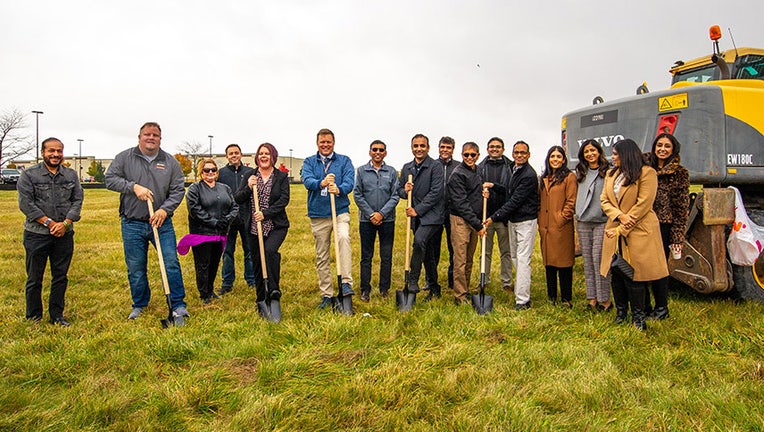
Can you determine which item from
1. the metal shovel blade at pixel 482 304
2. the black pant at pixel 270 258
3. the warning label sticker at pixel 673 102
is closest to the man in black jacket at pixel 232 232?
the black pant at pixel 270 258

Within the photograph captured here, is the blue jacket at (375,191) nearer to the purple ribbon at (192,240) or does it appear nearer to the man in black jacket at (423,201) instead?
the man in black jacket at (423,201)

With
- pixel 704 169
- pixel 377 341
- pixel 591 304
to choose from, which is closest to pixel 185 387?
pixel 377 341

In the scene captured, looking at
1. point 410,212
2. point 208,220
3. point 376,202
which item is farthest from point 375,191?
point 208,220

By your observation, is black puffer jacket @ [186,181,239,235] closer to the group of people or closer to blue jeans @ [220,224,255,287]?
the group of people

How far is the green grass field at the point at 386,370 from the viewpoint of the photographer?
3104 mm

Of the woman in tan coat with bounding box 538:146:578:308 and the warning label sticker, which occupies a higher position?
the warning label sticker

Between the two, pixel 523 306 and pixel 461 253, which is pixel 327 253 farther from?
pixel 523 306

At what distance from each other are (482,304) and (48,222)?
14.8ft

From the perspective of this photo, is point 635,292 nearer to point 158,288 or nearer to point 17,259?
point 158,288

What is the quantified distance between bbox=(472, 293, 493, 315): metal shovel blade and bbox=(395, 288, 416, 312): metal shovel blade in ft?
2.25

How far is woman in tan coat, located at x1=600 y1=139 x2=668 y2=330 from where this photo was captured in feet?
15.1

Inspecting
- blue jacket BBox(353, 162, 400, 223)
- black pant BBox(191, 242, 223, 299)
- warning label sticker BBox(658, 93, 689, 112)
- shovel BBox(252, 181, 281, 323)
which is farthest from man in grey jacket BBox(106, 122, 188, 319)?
warning label sticker BBox(658, 93, 689, 112)

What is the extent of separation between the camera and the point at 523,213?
5.67 metres

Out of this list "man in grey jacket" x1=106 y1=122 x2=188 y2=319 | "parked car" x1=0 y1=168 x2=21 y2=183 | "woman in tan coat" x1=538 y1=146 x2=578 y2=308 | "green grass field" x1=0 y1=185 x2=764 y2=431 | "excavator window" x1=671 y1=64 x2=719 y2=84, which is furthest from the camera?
"parked car" x1=0 y1=168 x2=21 y2=183
